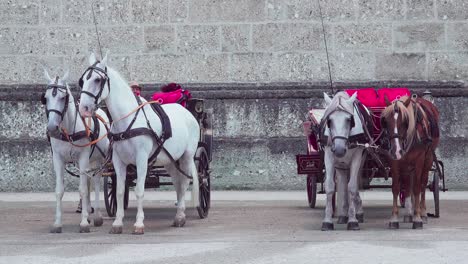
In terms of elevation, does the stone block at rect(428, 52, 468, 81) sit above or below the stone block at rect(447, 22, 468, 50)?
below

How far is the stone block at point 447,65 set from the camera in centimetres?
2011

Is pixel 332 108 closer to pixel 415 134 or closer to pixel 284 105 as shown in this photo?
pixel 415 134

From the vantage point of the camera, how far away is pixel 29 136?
20.1 m

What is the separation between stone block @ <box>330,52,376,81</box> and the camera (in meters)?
20.1

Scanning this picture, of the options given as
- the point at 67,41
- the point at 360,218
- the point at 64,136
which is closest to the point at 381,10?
the point at 67,41

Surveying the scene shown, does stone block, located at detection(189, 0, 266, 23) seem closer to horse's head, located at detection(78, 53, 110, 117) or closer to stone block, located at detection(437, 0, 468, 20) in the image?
stone block, located at detection(437, 0, 468, 20)

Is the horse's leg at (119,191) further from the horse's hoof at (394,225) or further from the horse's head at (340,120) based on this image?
the horse's hoof at (394,225)

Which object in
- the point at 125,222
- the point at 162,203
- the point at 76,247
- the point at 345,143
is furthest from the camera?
the point at 162,203

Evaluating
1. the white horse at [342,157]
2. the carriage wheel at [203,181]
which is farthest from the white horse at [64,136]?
the white horse at [342,157]

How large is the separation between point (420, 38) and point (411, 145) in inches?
251

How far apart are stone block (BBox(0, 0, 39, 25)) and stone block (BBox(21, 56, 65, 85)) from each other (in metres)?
0.61

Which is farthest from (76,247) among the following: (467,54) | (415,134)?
(467,54)

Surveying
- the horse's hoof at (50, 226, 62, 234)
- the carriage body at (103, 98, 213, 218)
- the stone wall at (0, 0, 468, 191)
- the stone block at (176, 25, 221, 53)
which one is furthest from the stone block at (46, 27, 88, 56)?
the horse's hoof at (50, 226, 62, 234)

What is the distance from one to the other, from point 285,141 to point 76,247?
A: 27.0 ft
